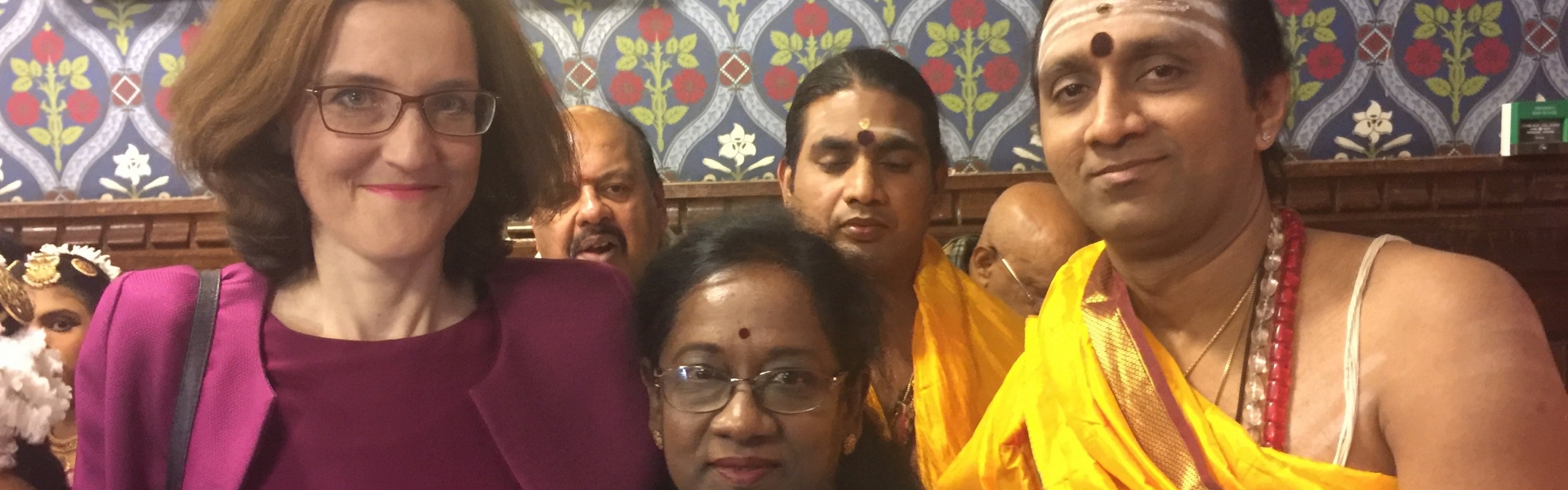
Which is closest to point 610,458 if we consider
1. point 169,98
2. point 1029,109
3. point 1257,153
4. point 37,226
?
point 169,98

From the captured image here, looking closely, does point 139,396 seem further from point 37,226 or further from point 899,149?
point 37,226

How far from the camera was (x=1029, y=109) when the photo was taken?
214cm

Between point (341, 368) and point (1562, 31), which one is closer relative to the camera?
point (341, 368)

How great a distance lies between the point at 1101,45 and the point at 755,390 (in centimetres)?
49

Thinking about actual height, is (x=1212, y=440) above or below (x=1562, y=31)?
below

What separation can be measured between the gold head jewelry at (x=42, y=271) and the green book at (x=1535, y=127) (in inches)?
104

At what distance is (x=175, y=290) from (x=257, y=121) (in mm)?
210

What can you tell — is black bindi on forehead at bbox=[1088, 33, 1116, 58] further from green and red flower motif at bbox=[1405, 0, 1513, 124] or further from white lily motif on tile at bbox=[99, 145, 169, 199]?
white lily motif on tile at bbox=[99, 145, 169, 199]

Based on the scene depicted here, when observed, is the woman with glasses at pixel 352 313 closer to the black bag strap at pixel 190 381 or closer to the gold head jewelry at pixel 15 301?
the black bag strap at pixel 190 381

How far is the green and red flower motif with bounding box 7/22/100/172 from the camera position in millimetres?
2244

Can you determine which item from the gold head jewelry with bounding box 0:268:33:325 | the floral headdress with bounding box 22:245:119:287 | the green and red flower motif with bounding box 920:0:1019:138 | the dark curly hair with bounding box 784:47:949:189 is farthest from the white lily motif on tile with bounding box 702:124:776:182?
the gold head jewelry with bounding box 0:268:33:325

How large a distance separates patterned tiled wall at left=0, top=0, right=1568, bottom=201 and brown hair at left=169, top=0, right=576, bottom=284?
1.08 metres

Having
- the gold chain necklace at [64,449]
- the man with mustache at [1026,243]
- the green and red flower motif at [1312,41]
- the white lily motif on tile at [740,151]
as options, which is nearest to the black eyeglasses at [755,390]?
the man with mustache at [1026,243]

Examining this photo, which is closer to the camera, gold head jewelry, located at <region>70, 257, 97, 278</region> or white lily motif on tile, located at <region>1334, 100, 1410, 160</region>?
gold head jewelry, located at <region>70, 257, 97, 278</region>
